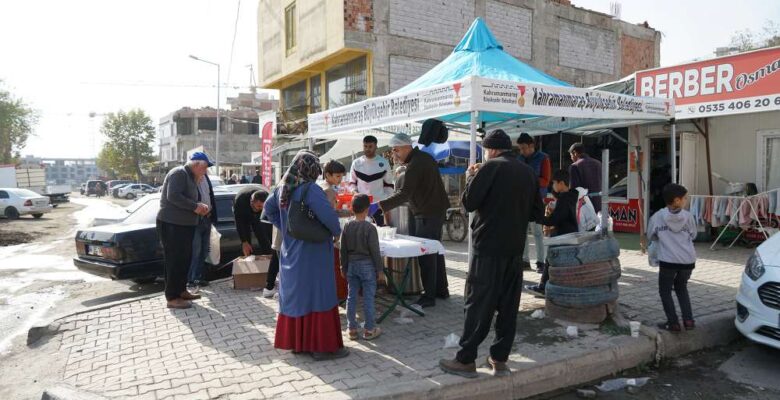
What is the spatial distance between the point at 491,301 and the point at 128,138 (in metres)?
68.1

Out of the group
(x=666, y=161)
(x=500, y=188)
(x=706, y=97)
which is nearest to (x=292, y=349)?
(x=500, y=188)

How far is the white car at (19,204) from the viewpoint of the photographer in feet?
76.3

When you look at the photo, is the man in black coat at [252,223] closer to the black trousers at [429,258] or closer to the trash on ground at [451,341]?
the black trousers at [429,258]

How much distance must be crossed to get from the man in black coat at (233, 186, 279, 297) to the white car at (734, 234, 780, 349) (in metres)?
4.94

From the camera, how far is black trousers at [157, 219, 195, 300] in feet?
20.0

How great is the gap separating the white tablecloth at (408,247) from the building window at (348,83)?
583 inches

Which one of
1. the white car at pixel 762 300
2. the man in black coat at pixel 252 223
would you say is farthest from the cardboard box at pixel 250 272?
the white car at pixel 762 300

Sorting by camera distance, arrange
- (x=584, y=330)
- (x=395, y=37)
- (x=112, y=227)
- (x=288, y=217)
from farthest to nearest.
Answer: (x=395, y=37), (x=112, y=227), (x=584, y=330), (x=288, y=217)

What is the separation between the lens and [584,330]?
5133mm

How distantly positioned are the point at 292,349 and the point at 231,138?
5562cm

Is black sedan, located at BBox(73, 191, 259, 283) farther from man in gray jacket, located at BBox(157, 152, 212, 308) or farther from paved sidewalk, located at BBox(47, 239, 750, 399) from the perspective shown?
man in gray jacket, located at BBox(157, 152, 212, 308)

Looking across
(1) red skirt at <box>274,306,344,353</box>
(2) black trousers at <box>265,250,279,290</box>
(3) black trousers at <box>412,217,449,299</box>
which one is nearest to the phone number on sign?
(3) black trousers at <box>412,217,449,299</box>

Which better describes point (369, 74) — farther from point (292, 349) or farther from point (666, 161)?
point (292, 349)

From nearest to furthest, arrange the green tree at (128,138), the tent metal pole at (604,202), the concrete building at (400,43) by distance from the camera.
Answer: the tent metal pole at (604,202) → the concrete building at (400,43) → the green tree at (128,138)
